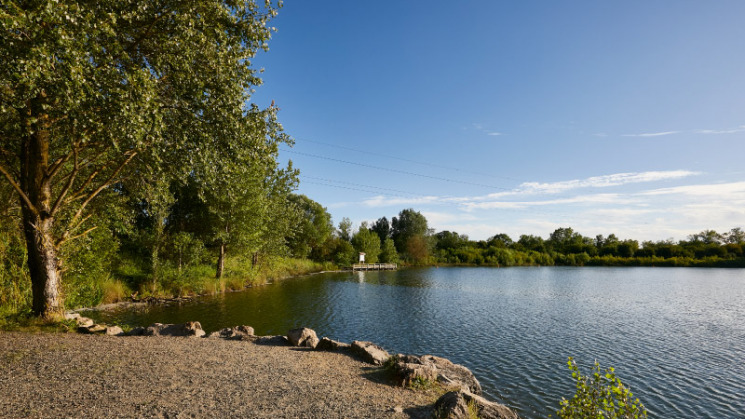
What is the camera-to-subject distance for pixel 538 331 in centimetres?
1967

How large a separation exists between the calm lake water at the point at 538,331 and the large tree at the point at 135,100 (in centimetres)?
904

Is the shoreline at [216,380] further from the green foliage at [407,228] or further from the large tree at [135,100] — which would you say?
the green foliage at [407,228]

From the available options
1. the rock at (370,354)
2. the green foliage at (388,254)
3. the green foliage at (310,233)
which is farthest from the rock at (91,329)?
the green foliage at (388,254)

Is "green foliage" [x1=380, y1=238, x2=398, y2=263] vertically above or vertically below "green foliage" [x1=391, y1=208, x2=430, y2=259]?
below

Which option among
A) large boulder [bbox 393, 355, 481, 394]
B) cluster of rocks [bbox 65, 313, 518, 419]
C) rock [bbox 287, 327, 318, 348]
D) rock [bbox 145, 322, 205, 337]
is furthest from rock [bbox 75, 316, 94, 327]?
large boulder [bbox 393, 355, 481, 394]

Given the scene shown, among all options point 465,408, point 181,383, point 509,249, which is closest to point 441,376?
point 465,408

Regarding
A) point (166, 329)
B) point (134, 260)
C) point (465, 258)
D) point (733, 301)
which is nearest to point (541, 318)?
point (166, 329)

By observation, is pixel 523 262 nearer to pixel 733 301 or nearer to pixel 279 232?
pixel 733 301

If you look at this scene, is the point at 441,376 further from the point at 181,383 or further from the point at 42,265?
the point at 42,265

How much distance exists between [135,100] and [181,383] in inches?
283

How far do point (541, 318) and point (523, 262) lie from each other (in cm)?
8405

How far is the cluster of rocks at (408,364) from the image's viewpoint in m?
7.38

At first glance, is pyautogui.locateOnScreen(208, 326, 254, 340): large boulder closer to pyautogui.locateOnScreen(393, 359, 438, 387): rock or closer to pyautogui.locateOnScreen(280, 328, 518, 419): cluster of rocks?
pyautogui.locateOnScreen(280, 328, 518, 419): cluster of rocks

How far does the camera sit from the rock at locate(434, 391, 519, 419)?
22.4 ft
